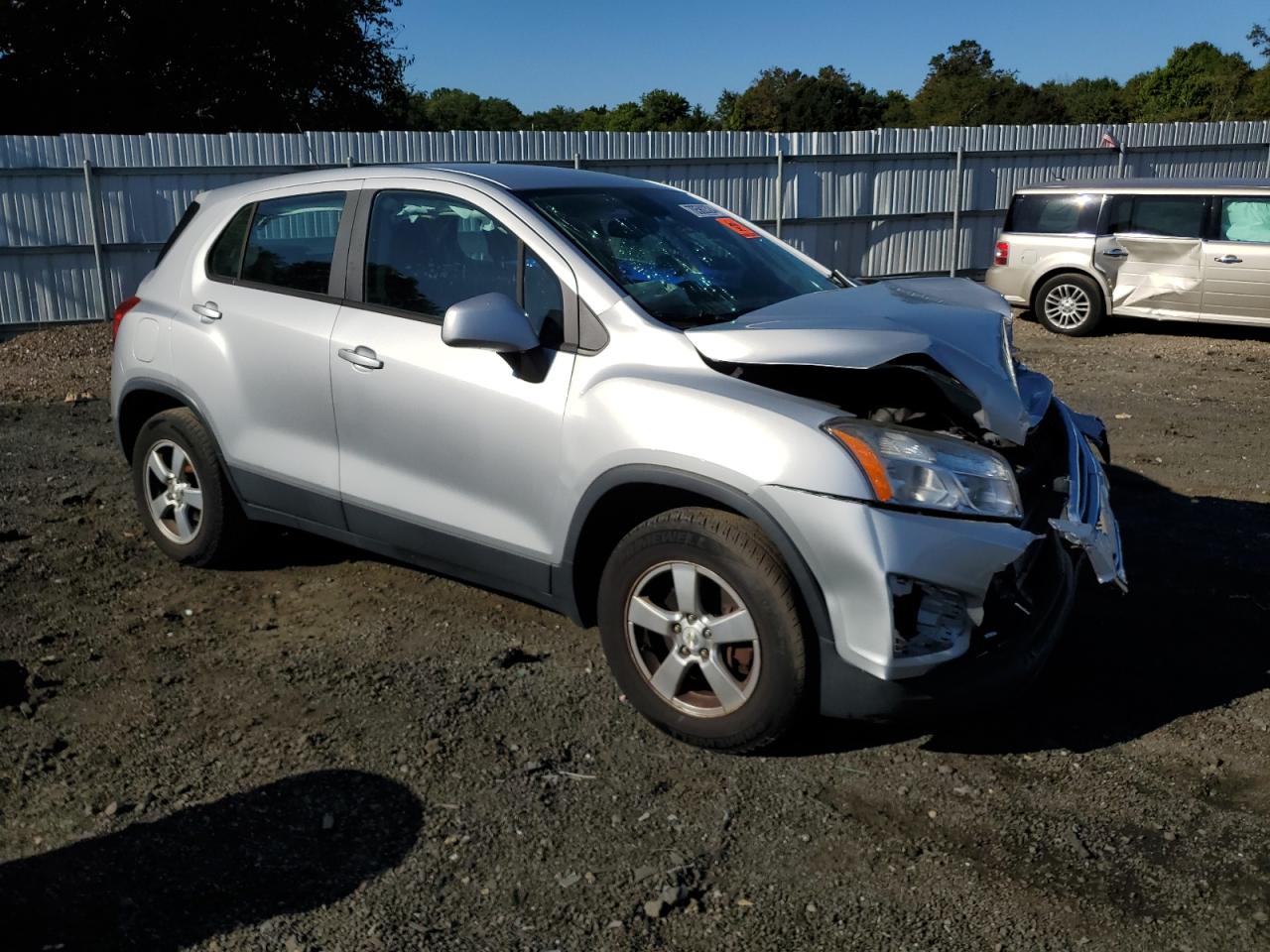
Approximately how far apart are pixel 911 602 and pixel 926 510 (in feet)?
0.86

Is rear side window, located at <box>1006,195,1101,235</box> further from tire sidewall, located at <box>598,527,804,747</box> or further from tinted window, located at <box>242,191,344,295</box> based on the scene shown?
tire sidewall, located at <box>598,527,804,747</box>

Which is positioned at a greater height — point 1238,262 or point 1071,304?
point 1238,262

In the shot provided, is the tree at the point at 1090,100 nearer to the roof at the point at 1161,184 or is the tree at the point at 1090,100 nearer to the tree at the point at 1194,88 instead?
the tree at the point at 1194,88

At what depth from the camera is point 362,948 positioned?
2891 mm

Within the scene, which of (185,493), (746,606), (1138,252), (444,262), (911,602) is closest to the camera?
(911,602)

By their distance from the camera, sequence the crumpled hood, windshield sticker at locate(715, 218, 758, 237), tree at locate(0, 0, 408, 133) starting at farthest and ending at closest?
tree at locate(0, 0, 408, 133) < windshield sticker at locate(715, 218, 758, 237) < the crumpled hood

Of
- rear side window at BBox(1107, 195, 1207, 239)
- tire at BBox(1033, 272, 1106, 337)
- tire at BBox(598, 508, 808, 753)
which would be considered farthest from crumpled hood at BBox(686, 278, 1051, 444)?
tire at BBox(1033, 272, 1106, 337)

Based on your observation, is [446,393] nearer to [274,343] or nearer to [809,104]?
[274,343]

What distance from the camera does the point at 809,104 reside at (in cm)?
7962

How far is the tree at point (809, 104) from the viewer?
261ft

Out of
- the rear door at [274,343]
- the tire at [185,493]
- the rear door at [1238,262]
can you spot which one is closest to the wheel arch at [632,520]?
the rear door at [274,343]

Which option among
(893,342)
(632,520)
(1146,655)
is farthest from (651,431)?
(1146,655)

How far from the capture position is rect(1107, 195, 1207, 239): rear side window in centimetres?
1238

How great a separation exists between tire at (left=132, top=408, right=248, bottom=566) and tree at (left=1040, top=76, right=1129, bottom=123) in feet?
227
